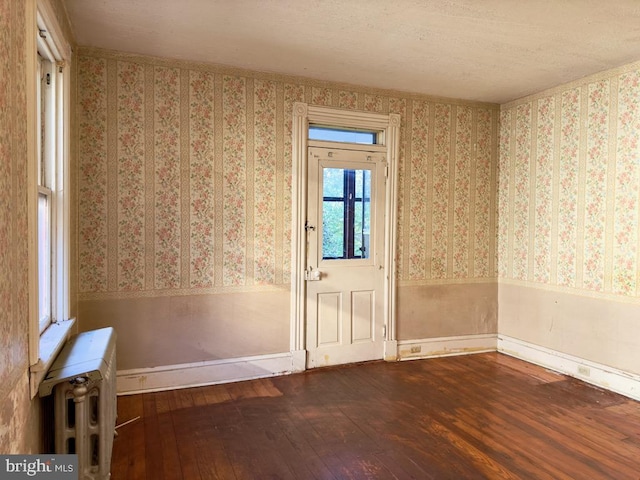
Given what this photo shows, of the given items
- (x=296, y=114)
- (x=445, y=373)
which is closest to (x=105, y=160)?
(x=296, y=114)

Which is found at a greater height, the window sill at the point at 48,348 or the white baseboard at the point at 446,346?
the window sill at the point at 48,348

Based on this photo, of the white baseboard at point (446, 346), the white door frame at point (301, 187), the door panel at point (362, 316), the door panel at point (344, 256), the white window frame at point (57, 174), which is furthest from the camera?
the white baseboard at point (446, 346)

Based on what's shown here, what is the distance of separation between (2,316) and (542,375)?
13.6 feet

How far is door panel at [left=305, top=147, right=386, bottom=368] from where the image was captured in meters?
4.12

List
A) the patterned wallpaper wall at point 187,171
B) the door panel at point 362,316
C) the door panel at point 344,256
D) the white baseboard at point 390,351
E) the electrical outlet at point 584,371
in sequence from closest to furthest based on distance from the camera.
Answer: the patterned wallpaper wall at point 187,171 < the electrical outlet at point 584,371 < the door panel at point 344,256 < the door panel at point 362,316 < the white baseboard at point 390,351

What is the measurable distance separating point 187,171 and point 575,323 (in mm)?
3685

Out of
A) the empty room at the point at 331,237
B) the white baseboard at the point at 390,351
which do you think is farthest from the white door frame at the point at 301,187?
the white baseboard at the point at 390,351

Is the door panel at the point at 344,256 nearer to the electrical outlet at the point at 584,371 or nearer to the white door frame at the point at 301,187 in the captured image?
the white door frame at the point at 301,187

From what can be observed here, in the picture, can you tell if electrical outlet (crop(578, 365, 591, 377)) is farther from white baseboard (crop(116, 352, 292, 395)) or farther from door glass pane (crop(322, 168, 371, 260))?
white baseboard (crop(116, 352, 292, 395))

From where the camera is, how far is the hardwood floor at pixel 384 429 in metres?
2.46

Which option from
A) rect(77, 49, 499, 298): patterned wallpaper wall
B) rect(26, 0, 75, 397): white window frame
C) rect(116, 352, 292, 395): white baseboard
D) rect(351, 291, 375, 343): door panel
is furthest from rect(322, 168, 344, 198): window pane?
rect(26, 0, 75, 397): white window frame

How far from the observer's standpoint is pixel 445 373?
13.4ft

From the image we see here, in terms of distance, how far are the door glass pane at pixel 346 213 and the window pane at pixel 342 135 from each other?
0.96 feet

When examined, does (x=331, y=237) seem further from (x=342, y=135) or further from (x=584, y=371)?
(x=584, y=371)
